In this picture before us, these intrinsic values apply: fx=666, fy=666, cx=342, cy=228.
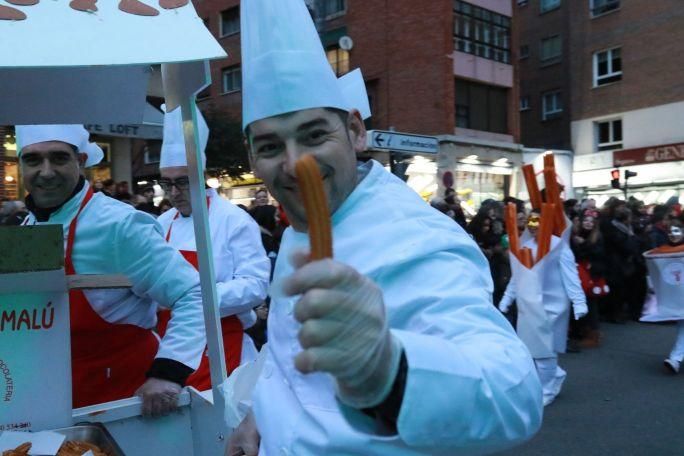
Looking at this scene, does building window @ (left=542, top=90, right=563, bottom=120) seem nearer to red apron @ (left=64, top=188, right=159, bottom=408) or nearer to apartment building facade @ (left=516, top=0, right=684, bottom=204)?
apartment building facade @ (left=516, top=0, right=684, bottom=204)

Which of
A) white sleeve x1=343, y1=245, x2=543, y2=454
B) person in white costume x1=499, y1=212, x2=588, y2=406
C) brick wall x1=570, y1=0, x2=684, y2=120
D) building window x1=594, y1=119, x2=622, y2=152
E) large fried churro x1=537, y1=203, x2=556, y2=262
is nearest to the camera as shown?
white sleeve x1=343, y1=245, x2=543, y2=454

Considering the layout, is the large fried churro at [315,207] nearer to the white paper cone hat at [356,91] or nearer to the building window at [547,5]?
the white paper cone hat at [356,91]

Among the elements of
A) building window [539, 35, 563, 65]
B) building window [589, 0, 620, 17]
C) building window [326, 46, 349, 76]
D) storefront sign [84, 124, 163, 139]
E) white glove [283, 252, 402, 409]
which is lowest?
white glove [283, 252, 402, 409]

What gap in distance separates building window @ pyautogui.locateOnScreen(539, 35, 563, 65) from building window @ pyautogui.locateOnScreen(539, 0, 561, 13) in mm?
1302

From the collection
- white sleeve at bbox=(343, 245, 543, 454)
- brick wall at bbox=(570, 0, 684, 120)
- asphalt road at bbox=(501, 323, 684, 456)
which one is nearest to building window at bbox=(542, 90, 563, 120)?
brick wall at bbox=(570, 0, 684, 120)

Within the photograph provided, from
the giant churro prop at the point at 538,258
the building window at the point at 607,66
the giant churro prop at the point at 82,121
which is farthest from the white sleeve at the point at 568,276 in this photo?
the building window at the point at 607,66

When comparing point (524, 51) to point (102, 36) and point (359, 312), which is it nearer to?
point (102, 36)

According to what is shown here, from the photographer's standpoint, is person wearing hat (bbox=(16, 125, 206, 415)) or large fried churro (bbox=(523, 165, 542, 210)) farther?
large fried churro (bbox=(523, 165, 542, 210))

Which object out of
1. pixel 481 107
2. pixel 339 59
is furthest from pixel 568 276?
pixel 339 59

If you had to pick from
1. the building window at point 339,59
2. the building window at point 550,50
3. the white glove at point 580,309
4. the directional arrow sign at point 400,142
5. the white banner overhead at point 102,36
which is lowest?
the white glove at point 580,309

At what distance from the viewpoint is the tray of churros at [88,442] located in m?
2.06

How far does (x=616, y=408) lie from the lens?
20.3ft

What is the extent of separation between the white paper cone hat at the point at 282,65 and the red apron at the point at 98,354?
4.51 ft

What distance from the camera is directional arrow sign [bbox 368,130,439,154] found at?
737 cm
